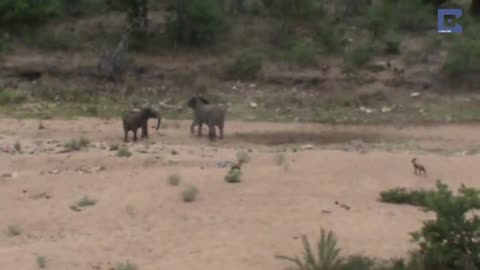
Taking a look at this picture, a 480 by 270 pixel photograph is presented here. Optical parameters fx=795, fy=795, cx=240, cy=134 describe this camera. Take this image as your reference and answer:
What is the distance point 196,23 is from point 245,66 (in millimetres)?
3331

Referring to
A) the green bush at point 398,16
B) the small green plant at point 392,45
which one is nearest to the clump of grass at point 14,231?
the small green plant at point 392,45

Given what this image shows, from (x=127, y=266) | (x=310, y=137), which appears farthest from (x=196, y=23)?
(x=127, y=266)

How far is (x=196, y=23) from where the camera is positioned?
2830 centimetres

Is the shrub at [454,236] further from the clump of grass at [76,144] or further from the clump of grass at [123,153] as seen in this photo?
the clump of grass at [76,144]

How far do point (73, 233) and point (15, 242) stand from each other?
2.57 feet

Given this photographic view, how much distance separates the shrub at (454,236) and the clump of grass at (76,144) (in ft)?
30.8

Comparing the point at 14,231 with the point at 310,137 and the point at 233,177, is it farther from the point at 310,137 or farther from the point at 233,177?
the point at 310,137

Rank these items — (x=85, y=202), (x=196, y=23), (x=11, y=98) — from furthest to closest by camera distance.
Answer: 1. (x=196, y=23)
2. (x=11, y=98)
3. (x=85, y=202)

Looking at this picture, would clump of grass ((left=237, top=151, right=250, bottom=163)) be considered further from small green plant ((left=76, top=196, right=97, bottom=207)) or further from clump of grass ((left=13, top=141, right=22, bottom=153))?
clump of grass ((left=13, top=141, right=22, bottom=153))

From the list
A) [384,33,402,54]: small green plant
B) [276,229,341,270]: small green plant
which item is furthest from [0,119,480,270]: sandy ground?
[384,33,402,54]: small green plant

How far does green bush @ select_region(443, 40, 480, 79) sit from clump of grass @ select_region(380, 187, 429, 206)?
540 inches

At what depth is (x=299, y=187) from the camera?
520 inches

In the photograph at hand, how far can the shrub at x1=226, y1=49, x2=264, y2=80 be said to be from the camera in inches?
1025

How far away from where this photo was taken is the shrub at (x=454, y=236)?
890cm
